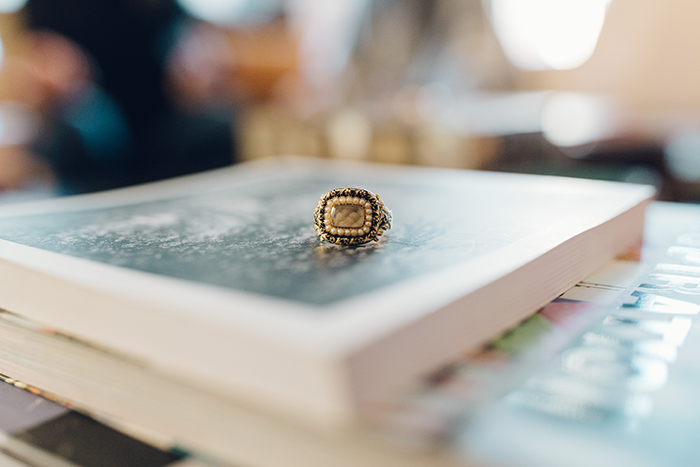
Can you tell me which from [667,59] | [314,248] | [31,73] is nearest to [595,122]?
[667,59]

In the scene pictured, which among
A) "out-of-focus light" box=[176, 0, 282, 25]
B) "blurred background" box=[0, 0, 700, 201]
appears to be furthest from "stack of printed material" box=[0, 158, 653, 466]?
"out-of-focus light" box=[176, 0, 282, 25]

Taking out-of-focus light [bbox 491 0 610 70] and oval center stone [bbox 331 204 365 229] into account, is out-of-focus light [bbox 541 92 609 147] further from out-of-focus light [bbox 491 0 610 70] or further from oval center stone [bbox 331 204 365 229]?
oval center stone [bbox 331 204 365 229]

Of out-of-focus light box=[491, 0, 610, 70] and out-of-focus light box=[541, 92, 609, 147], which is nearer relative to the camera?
out-of-focus light box=[541, 92, 609, 147]

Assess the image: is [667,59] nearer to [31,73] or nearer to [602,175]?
[602,175]

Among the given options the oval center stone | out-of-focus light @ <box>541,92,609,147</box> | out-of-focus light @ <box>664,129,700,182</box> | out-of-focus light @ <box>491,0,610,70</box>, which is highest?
out-of-focus light @ <box>491,0,610,70</box>

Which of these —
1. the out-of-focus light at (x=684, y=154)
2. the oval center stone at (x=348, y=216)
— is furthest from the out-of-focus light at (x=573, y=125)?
the oval center stone at (x=348, y=216)

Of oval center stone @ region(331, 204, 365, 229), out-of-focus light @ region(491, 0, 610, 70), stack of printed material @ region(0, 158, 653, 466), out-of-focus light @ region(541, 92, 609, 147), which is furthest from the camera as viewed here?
out-of-focus light @ region(491, 0, 610, 70)

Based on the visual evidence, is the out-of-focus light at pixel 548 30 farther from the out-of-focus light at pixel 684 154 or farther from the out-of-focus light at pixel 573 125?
the out-of-focus light at pixel 684 154

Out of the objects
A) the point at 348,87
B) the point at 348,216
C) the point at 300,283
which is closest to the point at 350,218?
the point at 348,216
